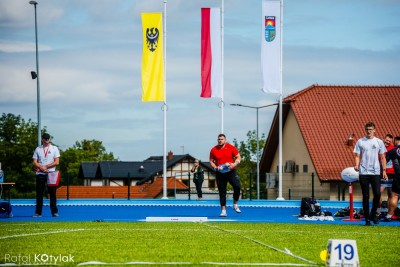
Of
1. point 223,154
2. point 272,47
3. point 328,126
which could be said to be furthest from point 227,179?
point 328,126

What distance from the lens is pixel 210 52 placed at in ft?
117

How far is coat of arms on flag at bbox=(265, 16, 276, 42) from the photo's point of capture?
35625 mm

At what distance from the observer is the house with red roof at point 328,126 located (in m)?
55.8

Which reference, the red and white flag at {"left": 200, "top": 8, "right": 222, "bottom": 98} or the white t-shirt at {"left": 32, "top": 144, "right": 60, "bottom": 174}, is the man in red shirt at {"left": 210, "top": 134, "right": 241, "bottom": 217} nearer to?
the white t-shirt at {"left": 32, "top": 144, "right": 60, "bottom": 174}

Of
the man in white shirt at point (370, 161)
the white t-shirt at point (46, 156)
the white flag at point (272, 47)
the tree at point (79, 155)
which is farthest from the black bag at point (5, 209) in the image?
the tree at point (79, 155)

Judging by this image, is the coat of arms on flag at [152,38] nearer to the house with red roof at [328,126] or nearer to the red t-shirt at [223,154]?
the red t-shirt at [223,154]

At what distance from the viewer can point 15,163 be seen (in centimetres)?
12238

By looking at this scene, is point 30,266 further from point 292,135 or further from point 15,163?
point 15,163

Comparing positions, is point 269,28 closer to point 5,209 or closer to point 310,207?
point 310,207

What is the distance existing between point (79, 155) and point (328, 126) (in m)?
97.6

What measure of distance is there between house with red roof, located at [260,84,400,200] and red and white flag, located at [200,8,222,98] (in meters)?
19.0

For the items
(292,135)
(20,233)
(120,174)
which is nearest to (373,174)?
(20,233)

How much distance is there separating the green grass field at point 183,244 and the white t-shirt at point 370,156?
1487 mm

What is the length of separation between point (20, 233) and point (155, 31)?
73.8ft
